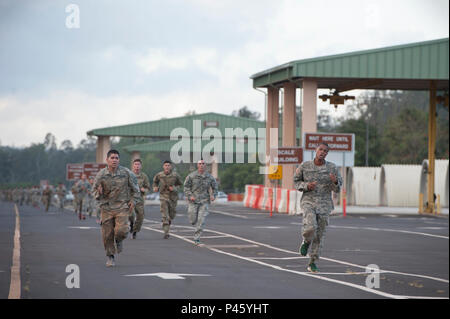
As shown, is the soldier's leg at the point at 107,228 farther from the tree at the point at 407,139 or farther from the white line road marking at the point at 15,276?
the tree at the point at 407,139

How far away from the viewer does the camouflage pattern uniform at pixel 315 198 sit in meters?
14.7

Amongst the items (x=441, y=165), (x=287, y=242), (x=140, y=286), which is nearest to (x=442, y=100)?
(x=441, y=165)

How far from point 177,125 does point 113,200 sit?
5161 cm

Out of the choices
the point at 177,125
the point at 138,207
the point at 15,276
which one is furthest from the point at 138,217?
the point at 177,125

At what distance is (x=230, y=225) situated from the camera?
30.9m

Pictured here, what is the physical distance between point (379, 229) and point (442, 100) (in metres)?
18.0

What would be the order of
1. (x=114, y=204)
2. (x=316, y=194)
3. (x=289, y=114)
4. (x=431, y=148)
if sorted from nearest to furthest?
(x=316, y=194)
(x=114, y=204)
(x=431, y=148)
(x=289, y=114)

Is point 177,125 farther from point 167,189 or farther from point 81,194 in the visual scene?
point 167,189

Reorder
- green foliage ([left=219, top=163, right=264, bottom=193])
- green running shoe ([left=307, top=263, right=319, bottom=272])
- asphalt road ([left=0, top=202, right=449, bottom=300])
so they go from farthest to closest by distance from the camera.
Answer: green foliage ([left=219, top=163, right=264, bottom=193]), green running shoe ([left=307, top=263, right=319, bottom=272]), asphalt road ([left=0, top=202, right=449, bottom=300])

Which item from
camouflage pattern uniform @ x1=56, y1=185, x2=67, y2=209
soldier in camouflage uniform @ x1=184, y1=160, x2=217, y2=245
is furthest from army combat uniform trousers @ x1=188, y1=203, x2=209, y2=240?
camouflage pattern uniform @ x1=56, y1=185, x2=67, y2=209

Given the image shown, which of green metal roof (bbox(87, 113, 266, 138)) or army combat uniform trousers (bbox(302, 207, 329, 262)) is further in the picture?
green metal roof (bbox(87, 113, 266, 138))

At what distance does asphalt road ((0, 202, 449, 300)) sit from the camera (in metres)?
11.6

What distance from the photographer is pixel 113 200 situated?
49.6 feet

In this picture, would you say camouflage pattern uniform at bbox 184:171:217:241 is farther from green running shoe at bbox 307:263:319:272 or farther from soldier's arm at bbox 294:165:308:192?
green running shoe at bbox 307:263:319:272
